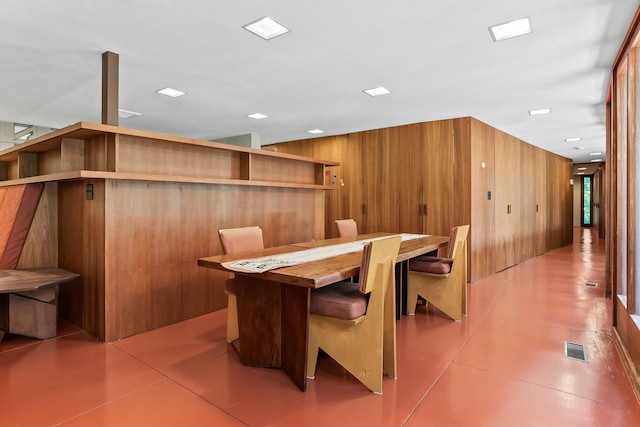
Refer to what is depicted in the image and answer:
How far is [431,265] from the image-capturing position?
3627mm

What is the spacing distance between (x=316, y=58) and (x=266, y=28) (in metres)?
0.70

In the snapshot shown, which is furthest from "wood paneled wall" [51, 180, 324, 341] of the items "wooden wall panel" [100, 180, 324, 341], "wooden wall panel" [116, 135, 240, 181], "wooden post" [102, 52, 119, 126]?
"wooden post" [102, 52, 119, 126]

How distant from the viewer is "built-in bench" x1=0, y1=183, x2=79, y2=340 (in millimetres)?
2940

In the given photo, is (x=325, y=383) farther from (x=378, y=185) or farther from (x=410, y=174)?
(x=378, y=185)

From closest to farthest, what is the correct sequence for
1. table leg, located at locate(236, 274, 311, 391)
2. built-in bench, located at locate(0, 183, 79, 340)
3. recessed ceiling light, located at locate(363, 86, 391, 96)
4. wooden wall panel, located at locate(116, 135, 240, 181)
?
table leg, located at locate(236, 274, 311, 391) → built-in bench, located at locate(0, 183, 79, 340) → wooden wall panel, located at locate(116, 135, 240, 181) → recessed ceiling light, located at locate(363, 86, 391, 96)

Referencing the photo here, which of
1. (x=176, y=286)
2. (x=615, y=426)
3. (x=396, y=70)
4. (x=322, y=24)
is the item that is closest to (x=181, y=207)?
(x=176, y=286)

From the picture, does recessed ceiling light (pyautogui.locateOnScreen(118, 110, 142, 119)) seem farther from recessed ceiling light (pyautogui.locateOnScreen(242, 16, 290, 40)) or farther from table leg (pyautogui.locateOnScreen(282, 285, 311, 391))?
table leg (pyautogui.locateOnScreen(282, 285, 311, 391))

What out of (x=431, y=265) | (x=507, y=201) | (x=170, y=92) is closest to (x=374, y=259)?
(x=431, y=265)

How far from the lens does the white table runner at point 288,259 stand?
232 cm

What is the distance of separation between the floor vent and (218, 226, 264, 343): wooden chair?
2.71 metres

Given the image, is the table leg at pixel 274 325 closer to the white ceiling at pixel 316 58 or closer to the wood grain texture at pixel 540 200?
the white ceiling at pixel 316 58

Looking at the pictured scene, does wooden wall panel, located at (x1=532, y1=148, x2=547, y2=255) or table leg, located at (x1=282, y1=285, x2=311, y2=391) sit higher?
wooden wall panel, located at (x1=532, y1=148, x2=547, y2=255)

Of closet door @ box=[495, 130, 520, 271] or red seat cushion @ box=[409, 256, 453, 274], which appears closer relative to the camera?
red seat cushion @ box=[409, 256, 453, 274]

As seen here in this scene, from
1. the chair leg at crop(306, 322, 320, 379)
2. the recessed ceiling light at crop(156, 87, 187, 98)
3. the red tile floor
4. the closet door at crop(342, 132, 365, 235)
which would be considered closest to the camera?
the red tile floor
